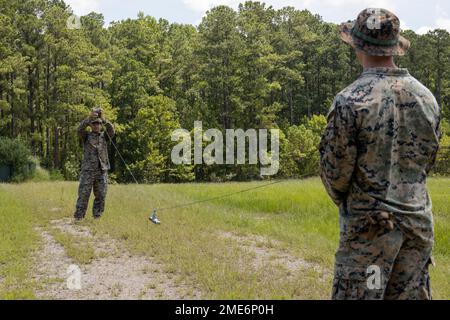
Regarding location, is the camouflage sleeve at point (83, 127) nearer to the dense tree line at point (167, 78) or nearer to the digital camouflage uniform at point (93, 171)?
the digital camouflage uniform at point (93, 171)

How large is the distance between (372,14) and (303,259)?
196 inches

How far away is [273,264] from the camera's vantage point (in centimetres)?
721

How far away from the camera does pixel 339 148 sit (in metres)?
3.11

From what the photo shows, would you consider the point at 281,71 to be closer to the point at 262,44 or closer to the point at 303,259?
the point at 262,44

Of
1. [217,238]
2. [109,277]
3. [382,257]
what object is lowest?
[217,238]

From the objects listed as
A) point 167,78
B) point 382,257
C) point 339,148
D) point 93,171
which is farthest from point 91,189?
point 167,78

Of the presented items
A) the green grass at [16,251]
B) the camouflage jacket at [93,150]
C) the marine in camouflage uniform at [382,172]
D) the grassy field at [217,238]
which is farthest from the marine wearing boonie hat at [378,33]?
the camouflage jacket at [93,150]

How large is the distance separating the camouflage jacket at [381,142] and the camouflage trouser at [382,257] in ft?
0.29

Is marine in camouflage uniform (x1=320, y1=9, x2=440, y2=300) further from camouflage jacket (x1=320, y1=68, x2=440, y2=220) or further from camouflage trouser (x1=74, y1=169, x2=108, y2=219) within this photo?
camouflage trouser (x1=74, y1=169, x2=108, y2=219)

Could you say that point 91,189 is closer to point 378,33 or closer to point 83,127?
point 83,127

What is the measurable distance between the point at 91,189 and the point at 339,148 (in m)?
8.63

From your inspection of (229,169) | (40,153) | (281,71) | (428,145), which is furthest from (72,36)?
(428,145)

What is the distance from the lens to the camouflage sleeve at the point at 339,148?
10.0 ft

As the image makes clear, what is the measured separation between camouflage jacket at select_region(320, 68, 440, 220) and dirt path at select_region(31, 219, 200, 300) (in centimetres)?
304
